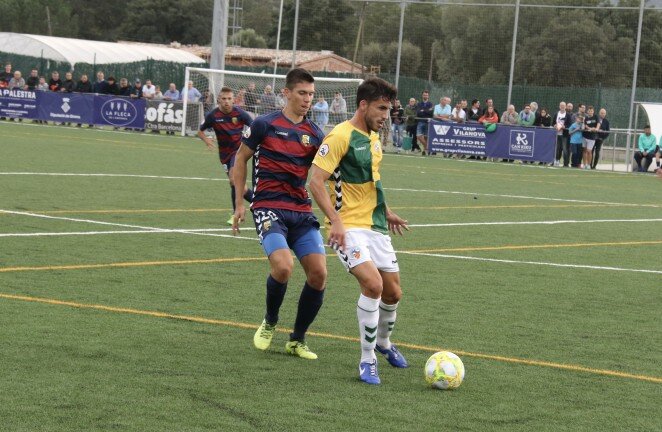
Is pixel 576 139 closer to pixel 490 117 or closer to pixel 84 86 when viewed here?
pixel 490 117

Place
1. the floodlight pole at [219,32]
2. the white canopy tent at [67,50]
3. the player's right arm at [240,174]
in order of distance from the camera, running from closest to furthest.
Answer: the player's right arm at [240,174], the floodlight pole at [219,32], the white canopy tent at [67,50]

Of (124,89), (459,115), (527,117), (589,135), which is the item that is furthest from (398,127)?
(124,89)

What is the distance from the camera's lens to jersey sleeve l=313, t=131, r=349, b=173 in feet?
25.6

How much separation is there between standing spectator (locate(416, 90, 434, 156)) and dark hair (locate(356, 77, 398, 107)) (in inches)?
1181

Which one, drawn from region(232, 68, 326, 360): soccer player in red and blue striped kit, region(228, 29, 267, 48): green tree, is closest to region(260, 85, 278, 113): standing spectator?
region(232, 68, 326, 360): soccer player in red and blue striped kit

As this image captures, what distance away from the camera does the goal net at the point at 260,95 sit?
34156 mm

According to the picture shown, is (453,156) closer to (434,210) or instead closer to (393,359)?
(434,210)

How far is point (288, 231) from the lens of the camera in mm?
8477

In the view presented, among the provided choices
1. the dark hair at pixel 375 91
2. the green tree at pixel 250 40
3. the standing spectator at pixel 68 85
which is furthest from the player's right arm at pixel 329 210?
the green tree at pixel 250 40

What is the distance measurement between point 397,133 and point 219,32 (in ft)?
22.2

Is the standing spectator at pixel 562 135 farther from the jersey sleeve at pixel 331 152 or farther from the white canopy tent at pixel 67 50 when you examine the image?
the white canopy tent at pixel 67 50

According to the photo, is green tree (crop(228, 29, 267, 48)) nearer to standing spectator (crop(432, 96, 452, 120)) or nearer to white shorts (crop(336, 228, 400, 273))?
standing spectator (crop(432, 96, 452, 120))

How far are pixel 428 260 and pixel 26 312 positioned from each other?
19.0 ft

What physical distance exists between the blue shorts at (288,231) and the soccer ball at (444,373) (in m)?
1.26
